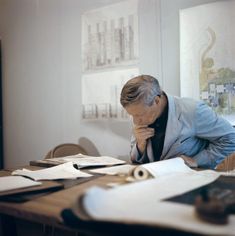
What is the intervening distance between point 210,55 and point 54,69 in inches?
52.4

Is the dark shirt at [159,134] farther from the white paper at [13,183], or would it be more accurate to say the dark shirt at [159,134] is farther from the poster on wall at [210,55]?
the white paper at [13,183]

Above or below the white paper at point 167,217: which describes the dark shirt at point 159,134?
above

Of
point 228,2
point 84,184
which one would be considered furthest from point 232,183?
point 228,2

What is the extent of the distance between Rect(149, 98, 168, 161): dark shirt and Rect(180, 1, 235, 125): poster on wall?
1.63ft

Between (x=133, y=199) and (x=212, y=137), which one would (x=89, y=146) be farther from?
(x=133, y=199)

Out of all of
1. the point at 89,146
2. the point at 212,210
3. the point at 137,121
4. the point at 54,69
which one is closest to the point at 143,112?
the point at 137,121

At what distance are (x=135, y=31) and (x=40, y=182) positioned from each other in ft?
4.74

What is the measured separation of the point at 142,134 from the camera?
142 cm

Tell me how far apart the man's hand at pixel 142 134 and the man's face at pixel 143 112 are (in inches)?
0.9

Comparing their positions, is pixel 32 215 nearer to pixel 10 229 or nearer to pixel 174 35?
pixel 10 229

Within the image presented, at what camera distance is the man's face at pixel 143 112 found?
1324 millimetres

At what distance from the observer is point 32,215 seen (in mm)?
712

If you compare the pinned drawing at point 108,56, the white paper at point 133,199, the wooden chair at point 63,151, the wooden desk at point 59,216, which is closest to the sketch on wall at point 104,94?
the pinned drawing at point 108,56

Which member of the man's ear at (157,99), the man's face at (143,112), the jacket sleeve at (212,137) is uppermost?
the man's ear at (157,99)
